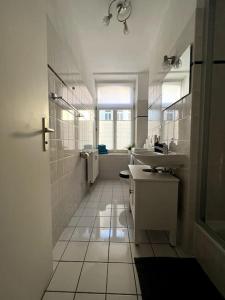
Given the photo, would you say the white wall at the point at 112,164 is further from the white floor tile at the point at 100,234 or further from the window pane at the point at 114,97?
the white floor tile at the point at 100,234

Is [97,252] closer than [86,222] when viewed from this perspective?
Yes

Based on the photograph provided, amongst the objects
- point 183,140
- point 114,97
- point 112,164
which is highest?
point 114,97

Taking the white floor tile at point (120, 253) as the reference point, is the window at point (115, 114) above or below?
above

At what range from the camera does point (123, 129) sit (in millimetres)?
4969

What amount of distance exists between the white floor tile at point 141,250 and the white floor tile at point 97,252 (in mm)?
241

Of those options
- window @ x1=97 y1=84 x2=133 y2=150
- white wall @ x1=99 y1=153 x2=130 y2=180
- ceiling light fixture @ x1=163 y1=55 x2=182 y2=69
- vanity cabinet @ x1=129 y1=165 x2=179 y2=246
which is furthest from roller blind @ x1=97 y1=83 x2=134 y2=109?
vanity cabinet @ x1=129 y1=165 x2=179 y2=246

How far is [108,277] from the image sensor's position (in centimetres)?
126

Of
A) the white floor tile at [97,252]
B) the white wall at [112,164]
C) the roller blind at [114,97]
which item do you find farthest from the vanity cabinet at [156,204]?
the roller blind at [114,97]

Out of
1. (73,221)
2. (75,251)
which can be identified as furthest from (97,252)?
(73,221)

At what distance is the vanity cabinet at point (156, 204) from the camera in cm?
161

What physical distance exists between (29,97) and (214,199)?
5.27ft

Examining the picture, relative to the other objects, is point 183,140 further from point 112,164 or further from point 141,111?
point 112,164

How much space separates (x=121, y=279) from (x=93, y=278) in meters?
0.20

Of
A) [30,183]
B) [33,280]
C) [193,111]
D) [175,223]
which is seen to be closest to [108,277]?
[33,280]
